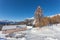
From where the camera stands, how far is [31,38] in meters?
4.54

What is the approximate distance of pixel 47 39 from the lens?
4.18 meters

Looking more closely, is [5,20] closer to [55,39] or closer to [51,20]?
[51,20]

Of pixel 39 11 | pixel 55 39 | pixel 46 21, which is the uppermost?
pixel 39 11

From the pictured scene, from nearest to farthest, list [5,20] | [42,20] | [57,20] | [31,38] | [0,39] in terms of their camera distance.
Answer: [31,38] < [0,39] < [57,20] < [42,20] < [5,20]

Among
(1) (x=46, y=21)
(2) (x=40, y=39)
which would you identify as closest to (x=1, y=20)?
(1) (x=46, y=21)

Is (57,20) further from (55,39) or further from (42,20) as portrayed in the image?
(55,39)

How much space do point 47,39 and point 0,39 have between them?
5.43 feet

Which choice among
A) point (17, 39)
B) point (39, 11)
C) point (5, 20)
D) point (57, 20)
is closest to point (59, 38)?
point (17, 39)

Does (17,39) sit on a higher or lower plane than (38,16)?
lower

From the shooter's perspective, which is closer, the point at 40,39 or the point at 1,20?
the point at 40,39

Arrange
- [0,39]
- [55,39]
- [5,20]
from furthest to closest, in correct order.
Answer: [5,20] → [0,39] → [55,39]

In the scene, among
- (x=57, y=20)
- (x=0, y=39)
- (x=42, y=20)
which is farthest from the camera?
(x=42, y=20)

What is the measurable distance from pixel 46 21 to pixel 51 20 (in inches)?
11.3


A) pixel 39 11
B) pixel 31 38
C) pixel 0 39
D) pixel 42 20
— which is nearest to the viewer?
pixel 31 38
